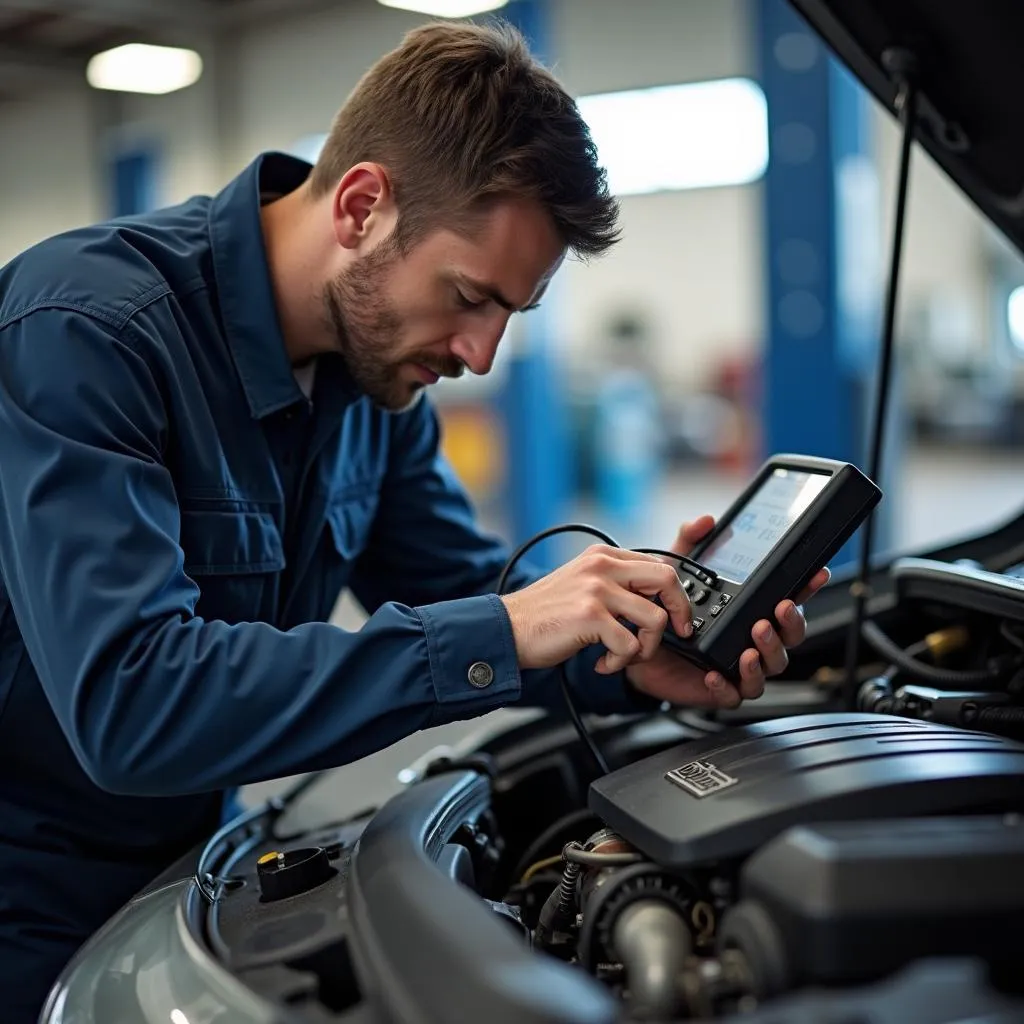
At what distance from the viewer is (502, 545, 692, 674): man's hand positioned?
0.99 metres

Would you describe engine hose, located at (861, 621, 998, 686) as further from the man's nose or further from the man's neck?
the man's neck

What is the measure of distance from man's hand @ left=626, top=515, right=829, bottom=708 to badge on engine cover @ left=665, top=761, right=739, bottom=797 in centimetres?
20

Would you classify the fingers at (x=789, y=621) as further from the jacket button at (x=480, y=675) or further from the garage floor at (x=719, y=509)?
the garage floor at (x=719, y=509)

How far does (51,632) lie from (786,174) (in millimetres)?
3112

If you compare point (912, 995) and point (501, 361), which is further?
point (501, 361)

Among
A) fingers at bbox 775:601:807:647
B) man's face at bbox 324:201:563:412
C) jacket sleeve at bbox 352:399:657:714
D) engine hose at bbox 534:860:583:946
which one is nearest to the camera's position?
engine hose at bbox 534:860:583:946

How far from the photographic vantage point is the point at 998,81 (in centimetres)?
127

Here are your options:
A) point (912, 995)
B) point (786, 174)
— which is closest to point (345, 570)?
point (912, 995)

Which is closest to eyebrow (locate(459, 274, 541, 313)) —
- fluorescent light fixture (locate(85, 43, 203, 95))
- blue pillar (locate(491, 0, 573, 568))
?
blue pillar (locate(491, 0, 573, 568))

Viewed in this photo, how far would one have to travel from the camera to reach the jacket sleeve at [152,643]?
0.95m

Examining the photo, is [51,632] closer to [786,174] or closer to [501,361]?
[786,174]

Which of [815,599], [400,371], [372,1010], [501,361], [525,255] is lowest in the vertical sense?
[501,361]

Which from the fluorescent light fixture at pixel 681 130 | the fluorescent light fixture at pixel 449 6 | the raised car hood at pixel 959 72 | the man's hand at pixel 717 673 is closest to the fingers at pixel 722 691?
the man's hand at pixel 717 673

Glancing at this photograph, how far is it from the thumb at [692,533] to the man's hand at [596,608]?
0.88 ft
